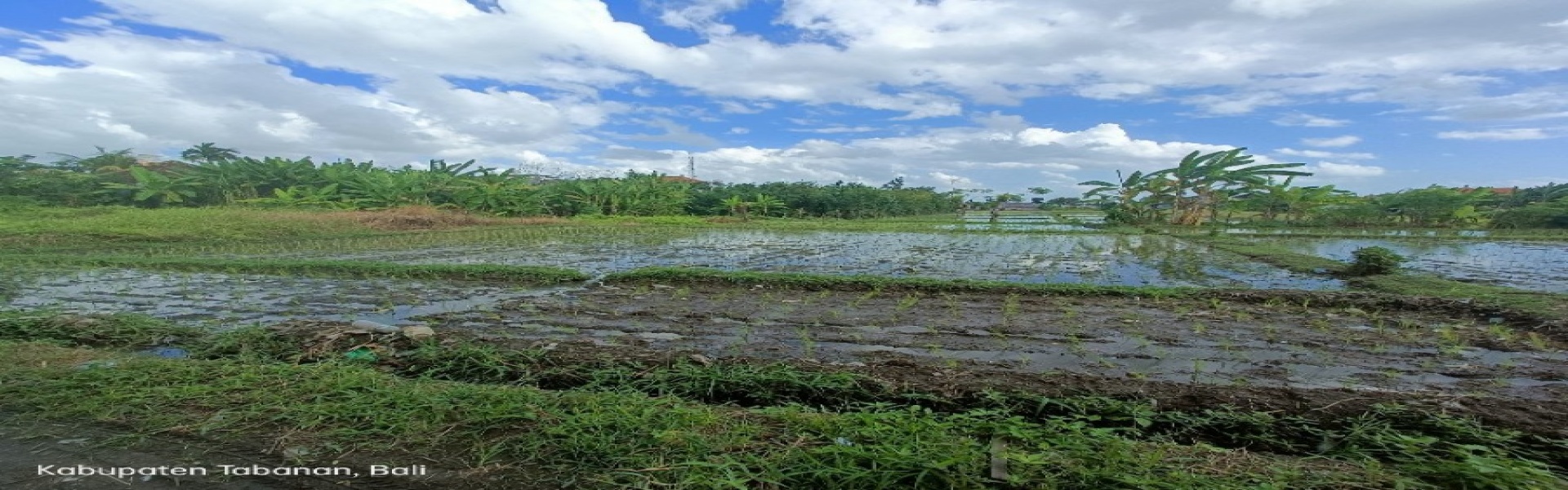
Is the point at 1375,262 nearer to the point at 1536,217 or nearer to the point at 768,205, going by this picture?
the point at 1536,217

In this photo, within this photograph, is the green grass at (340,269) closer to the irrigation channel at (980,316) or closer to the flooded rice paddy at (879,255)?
the irrigation channel at (980,316)

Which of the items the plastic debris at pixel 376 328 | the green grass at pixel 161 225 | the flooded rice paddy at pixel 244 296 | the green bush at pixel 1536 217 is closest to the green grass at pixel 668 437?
the plastic debris at pixel 376 328

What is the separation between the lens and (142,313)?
22.7 feet

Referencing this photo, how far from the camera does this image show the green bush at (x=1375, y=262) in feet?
33.0

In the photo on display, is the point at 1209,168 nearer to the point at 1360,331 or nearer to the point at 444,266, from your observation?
the point at 1360,331

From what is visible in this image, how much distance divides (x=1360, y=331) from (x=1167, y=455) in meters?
5.02

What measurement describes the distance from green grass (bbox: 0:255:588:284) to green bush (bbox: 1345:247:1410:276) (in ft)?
39.0

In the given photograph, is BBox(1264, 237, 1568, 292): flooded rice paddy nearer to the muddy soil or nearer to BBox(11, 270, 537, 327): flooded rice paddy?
the muddy soil

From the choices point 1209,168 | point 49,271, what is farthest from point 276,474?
point 1209,168

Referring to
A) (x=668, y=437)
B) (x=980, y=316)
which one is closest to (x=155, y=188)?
(x=980, y=316)

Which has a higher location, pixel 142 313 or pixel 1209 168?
pixel 1209 168

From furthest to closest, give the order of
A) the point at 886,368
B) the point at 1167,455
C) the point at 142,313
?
the point at 142,313
the point at 886,368
the point at 1167,455

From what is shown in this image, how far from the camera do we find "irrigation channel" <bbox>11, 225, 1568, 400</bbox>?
16.2 ft

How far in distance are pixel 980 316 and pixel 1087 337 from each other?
1.21 meters
